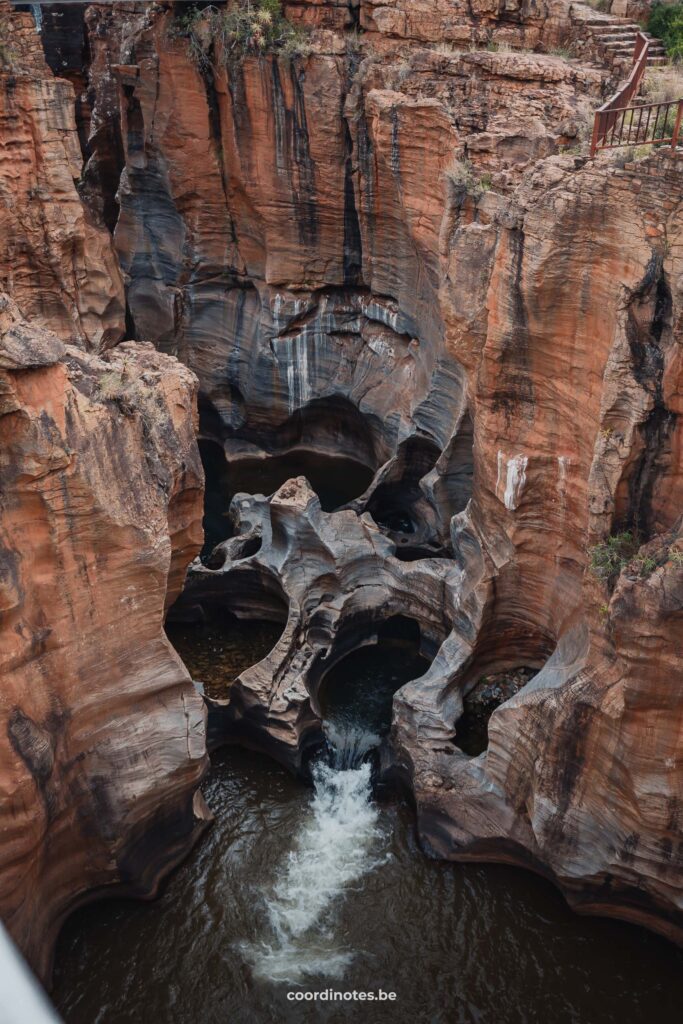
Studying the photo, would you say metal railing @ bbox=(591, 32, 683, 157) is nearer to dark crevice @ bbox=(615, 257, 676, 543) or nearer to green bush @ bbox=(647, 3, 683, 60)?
dark crevice @ bbox=(615, 257, 676, 543)

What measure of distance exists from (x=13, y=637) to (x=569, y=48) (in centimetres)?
1496

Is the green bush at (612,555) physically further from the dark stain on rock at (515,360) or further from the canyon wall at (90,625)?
the canyon wall at (90,625)

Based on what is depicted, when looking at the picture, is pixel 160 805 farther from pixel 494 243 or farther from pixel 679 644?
pixel 494 243

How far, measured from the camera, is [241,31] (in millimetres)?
18516

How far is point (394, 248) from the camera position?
19.2 metres

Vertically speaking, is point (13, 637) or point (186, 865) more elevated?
point (13, 637)

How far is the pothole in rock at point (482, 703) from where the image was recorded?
44.5ft

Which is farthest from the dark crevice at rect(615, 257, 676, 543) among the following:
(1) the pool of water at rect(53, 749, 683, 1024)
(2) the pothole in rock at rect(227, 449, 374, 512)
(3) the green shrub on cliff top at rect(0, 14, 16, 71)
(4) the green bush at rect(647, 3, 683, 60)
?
(3) the green shrub on cliff top at rect(0, 14, 16, 71)

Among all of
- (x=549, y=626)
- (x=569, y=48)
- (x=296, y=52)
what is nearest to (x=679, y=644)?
(x=549, y=626)

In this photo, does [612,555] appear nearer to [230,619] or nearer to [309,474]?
[230,619]

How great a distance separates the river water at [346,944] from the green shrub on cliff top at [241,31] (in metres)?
14.8

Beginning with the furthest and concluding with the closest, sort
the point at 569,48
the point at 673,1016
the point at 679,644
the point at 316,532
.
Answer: the point at 569,48
the point at 316,532
the point at 673,1016
the point at 679,644

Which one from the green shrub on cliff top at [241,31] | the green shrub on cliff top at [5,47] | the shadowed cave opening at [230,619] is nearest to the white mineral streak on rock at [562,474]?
the shadowed cave opening at [230,619]

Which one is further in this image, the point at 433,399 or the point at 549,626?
the point at 433,399
